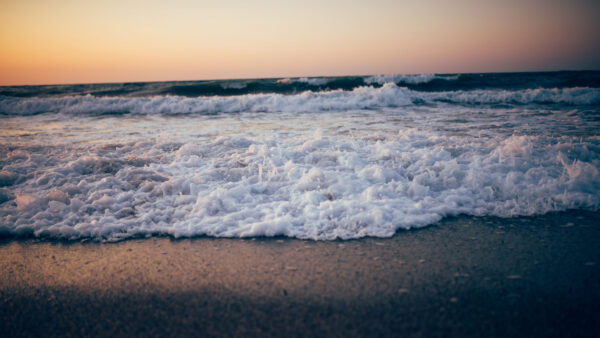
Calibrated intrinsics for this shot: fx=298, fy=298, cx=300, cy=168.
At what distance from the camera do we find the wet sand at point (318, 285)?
4.81 ft

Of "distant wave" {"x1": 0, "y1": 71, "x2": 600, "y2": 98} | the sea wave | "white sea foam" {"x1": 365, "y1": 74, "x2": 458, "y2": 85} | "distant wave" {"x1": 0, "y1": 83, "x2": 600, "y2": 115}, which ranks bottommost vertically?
the sea wave

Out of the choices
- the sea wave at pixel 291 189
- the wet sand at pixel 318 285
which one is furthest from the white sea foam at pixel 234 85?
the wet sand at pixel 318 285

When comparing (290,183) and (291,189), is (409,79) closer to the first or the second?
(290,183)

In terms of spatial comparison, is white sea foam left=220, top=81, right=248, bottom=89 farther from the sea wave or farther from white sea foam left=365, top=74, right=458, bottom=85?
the sea wave

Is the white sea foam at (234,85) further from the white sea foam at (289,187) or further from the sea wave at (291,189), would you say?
the sea wave at (291,189)

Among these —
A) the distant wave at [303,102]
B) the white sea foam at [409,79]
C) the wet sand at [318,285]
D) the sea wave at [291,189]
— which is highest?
the white sea foam at [409,79]

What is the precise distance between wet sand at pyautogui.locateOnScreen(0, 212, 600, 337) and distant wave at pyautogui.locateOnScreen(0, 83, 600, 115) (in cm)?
999

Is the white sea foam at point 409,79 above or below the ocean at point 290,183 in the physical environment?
above

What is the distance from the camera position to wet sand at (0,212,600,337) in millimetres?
1467

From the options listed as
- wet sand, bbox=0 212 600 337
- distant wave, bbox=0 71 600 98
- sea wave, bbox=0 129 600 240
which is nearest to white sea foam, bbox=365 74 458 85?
distant wave, bbox=0 71 600 98

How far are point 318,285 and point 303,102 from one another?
11.3 m

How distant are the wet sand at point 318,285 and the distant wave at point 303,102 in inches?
393

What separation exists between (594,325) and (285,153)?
344 centimetres

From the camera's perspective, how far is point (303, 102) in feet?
41.0
